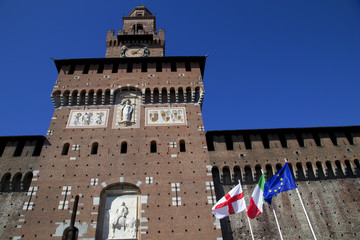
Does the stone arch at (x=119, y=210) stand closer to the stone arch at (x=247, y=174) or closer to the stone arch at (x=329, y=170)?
the stone arch at (x=247, y=174)

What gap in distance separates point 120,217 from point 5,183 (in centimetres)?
718

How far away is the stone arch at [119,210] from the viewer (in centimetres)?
1334

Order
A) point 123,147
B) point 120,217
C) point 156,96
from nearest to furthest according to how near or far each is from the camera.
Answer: point 120,217
point 123,147
point 156,96

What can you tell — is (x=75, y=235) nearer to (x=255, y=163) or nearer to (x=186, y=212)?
(x=186, y=212)

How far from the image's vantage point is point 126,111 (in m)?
17.6

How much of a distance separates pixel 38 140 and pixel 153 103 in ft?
24.4

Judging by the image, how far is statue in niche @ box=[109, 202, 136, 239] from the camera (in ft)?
43.7

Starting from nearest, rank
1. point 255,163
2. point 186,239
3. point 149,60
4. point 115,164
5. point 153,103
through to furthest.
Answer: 1. point 186,239
2. point 115,164
3. point 255,163
4. point 153,103
5. point 149,60

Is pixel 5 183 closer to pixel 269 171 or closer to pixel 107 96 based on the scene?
pixel 107 96

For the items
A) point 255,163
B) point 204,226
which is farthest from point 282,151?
point 204,226

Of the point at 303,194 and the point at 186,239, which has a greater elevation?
the point at 303,194

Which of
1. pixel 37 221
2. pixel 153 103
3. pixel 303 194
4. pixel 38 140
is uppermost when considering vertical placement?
pixel 153 103

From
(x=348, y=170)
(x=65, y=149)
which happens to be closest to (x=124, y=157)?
(x=65, y=149)

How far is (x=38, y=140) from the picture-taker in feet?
56.5
